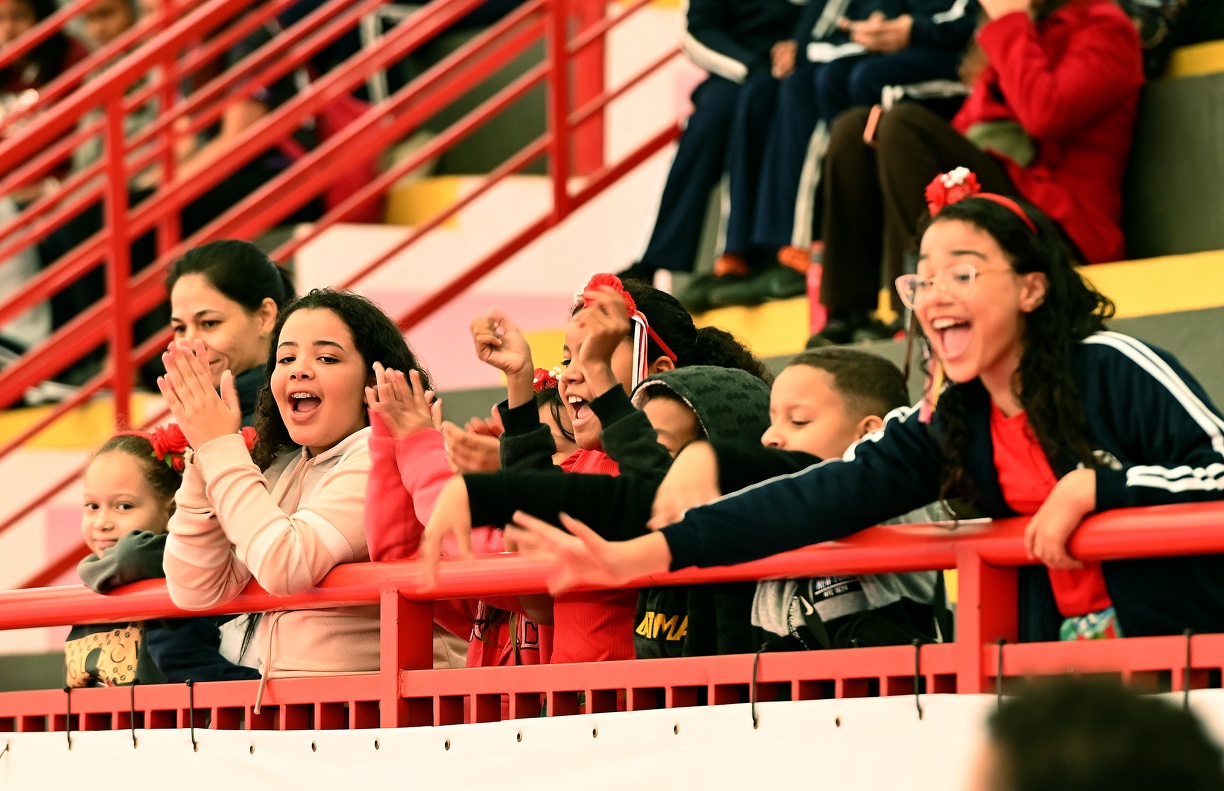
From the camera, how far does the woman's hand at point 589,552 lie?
9.11 ft

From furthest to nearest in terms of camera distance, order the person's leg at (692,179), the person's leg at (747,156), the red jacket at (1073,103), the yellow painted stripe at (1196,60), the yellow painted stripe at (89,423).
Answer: the yellow painted stripe at (89,423) < the person's leg at (692,179) < the person's leg at (747,156) < the yellow painted stripe at (1196,60) < the red jacket at (1073,103)

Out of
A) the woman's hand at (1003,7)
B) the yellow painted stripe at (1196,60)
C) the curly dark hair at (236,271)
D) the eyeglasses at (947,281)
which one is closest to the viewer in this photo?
the eyeglasses at (947,281)

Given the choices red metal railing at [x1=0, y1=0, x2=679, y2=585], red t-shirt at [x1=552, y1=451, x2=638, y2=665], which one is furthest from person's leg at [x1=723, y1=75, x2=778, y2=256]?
red t-shirt at [x1=552, y1=451, x2=638, y2=665]

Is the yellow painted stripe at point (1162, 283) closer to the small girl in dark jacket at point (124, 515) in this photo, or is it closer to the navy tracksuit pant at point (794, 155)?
the navy tracksuit pant at point (794, 155)

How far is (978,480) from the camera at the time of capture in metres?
2.95

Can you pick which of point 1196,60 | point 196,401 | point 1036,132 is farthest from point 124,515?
point 1196,60

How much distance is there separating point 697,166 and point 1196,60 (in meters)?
1.52

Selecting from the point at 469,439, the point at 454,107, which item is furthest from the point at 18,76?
the point at 469,439

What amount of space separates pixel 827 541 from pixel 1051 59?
2.71 meters

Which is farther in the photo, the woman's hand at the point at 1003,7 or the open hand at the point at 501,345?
the woman's hand at the point at 1003,7

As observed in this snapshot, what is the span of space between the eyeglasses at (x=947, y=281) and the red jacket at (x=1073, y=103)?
2315 mm

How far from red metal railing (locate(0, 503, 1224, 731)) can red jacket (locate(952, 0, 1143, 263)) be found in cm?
243

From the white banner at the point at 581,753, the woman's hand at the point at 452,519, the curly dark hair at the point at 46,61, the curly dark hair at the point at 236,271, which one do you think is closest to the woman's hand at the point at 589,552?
the woman's hand at the point at 452,519

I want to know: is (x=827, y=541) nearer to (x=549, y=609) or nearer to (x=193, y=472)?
(x=549, y=609)
